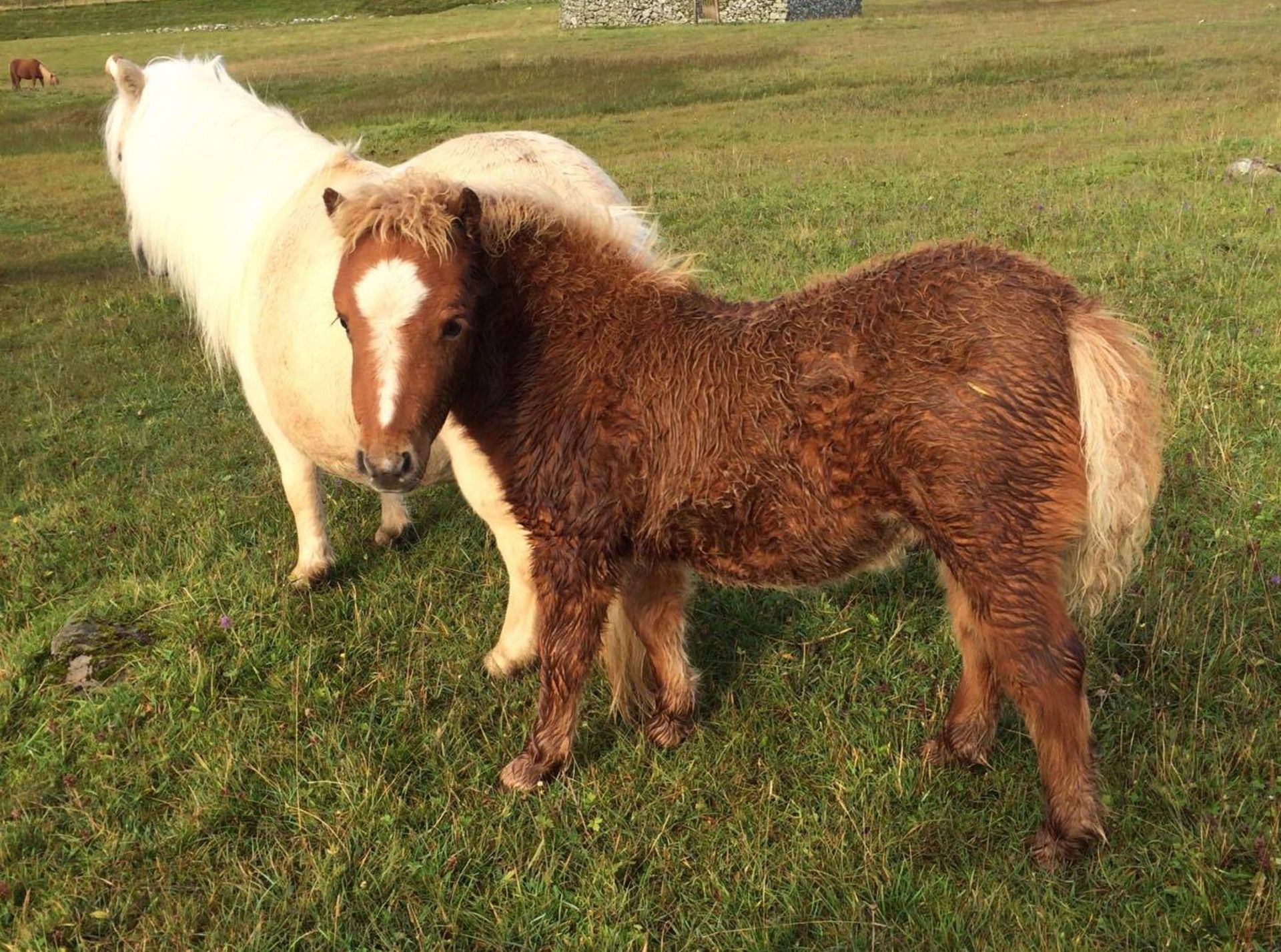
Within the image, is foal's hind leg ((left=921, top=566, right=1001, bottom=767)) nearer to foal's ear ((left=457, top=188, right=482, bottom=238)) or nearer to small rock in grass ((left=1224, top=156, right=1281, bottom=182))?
foal's ear ((left=457, top=188, right=482, bottom=238))

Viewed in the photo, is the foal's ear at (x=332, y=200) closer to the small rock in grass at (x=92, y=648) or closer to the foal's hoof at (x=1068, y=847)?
the small rock in grass at (x=92, y=648)

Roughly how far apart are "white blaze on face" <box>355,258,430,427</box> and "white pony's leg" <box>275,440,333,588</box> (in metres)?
2.23

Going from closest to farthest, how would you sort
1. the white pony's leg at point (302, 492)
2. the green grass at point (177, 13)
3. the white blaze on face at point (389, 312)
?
Answer: 1. the white blaze on face at point (389, 312)
2. the white pony's leg at point (302, 492)
3. the green grass at point (177, 13)

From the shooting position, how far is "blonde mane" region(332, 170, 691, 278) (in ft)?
9.89

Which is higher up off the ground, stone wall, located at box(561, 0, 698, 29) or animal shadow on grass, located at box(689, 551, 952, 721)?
stone wall, located at box(561, 0, 698, 29)

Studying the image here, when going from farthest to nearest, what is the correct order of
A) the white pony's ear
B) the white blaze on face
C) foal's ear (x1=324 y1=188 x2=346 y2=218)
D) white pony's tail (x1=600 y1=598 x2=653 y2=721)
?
the white pony's ear, white pony's tail (x1=600 y1=598 x2=653 y2=721), foal's ear (x1=324 y1=188 x2=346 y2=218), the white blaze on face

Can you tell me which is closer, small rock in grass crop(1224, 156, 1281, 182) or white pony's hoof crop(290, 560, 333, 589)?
white pony's hoof crop(290, 560, 333, 589)

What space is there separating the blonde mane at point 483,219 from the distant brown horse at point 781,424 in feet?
0.04

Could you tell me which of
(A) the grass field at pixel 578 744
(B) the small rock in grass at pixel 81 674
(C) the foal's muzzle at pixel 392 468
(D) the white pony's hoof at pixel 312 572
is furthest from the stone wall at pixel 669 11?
(C) the foal's muzzle at pixel 392 468

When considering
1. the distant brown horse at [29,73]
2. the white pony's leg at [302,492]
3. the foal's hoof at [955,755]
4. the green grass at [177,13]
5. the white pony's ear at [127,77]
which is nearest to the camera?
the foal's hoof at [955,755]

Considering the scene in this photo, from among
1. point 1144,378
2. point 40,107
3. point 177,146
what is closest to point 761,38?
point 40,107

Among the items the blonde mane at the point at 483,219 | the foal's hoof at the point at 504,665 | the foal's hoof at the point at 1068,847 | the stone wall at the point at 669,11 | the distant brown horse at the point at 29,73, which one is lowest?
the foal's hoof at the point at 504,665

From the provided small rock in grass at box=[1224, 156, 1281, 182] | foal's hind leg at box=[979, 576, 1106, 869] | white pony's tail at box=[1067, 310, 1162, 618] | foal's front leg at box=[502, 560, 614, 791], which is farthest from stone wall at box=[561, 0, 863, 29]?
foal's hind leg at box=[979, 576, 1106, 869]

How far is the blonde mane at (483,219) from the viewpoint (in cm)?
302
